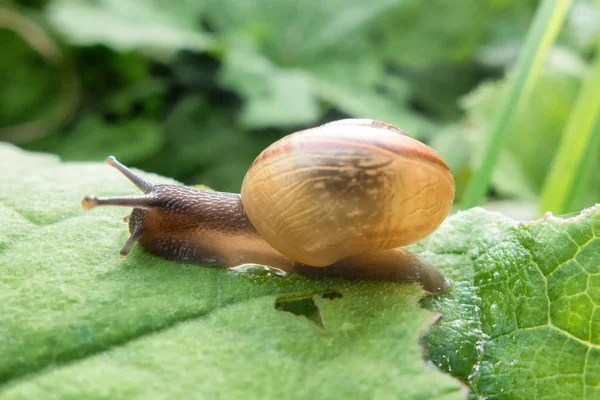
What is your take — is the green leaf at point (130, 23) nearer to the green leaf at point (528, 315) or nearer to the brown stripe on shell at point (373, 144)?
the brown stripe on shell at point (373, 144)

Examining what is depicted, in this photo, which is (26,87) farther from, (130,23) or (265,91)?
(265,91)

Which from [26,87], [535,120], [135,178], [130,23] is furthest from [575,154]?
[26,87]

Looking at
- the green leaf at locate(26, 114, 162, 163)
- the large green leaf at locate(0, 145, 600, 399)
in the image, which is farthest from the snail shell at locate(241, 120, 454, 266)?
the green leaf at locate(26, 114, 162, 163)

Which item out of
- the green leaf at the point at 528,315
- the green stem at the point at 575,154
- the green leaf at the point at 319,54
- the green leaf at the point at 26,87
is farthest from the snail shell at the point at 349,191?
the green leaf at the point at 26,87

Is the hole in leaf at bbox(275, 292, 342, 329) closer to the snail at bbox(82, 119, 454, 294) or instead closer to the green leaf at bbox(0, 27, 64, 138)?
the snail at bbox(82, 119, 454, 294)

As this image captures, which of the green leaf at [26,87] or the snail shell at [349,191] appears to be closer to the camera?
the snail shell at [349,191]
